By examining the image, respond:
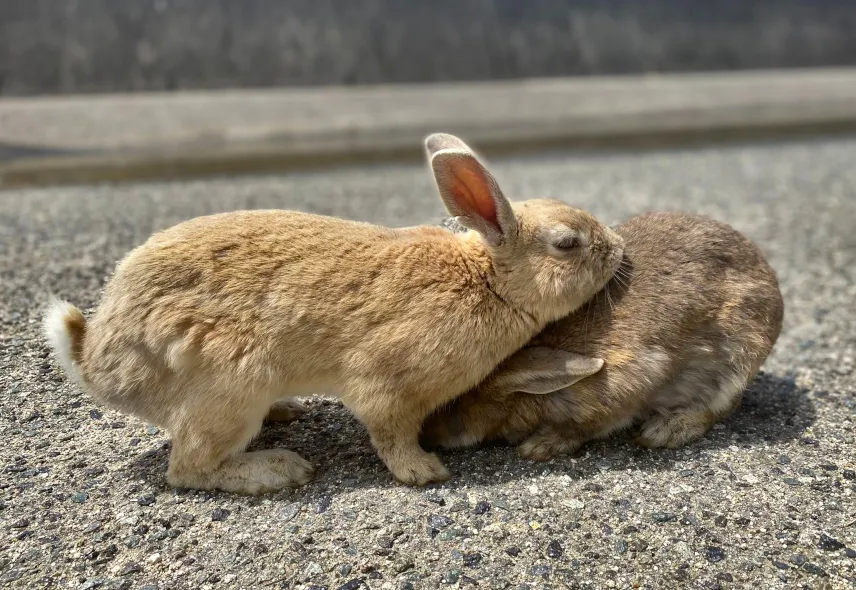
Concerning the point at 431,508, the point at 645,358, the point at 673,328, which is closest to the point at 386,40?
the point at 673,328

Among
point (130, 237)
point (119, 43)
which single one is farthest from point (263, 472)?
point (119, 43)

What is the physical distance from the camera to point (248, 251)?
3885 millimetres

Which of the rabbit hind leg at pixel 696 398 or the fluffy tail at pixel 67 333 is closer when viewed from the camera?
the fluffy tail at pixel 67 333

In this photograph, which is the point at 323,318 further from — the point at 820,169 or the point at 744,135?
the point at 744,135

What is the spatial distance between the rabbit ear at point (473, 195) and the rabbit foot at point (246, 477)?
1.51 meters

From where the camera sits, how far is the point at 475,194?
4.10 metres

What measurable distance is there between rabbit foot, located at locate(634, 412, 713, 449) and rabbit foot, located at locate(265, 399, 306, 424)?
1907 millimetres

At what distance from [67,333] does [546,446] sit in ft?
8.05

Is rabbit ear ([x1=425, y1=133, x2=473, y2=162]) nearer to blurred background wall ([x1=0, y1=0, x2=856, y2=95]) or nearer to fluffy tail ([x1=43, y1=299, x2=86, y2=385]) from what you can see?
fluffy tail ([x1=43, y1=299, x2=86, y2=385])

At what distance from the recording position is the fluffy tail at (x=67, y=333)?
3.98 meters

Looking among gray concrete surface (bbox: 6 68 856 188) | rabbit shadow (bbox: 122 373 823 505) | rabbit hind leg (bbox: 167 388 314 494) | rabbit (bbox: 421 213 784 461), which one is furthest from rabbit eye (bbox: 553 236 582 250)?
gray concrete surface (bbox: 6 68 856 188)

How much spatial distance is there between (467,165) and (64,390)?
2638 millimetres

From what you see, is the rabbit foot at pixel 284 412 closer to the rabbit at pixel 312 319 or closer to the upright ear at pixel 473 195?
the rabbit at pixel 312 319

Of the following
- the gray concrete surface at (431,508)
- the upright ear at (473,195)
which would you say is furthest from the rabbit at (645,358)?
the upright ear at (473,195)
